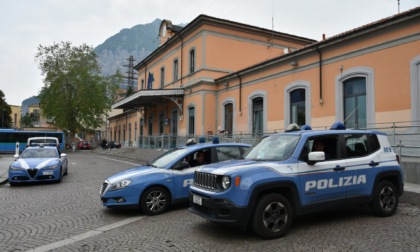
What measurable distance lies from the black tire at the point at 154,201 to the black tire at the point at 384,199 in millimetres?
4409

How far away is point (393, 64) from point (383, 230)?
8.69 m

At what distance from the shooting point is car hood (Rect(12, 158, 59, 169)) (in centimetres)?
1209

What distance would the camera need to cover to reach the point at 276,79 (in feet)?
60.4

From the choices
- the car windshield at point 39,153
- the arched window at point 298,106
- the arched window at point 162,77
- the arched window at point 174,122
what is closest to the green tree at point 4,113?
the arched window at point 162,77

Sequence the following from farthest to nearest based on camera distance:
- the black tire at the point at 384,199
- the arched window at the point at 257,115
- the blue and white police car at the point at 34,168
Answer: the arched window at the point at 257,115, the blue and white police car at the point at 34,168, the black tire at the point at 384,199

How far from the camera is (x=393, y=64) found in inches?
491

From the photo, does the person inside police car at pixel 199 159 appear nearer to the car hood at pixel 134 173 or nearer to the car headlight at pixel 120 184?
the car hood at pixel 134 173

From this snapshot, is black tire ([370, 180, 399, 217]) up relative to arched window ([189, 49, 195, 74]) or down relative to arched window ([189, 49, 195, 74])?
down

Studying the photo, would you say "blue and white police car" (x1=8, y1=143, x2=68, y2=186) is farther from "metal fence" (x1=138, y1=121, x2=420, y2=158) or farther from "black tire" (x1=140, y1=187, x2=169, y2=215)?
"black tire" (x1=140, y1=187, x2=169, y2=215)

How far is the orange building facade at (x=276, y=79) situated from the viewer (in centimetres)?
1238

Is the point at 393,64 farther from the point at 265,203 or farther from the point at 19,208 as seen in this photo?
the point at 19,208

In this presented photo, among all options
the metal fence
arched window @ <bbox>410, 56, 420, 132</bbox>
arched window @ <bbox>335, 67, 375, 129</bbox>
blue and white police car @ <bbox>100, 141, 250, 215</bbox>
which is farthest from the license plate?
arched window @ <bbox>335, 67, 375, 129</bbox>

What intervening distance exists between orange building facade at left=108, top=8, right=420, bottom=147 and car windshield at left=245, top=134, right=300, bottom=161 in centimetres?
764

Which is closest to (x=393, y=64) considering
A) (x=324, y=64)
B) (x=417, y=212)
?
(x=324, y=64)
